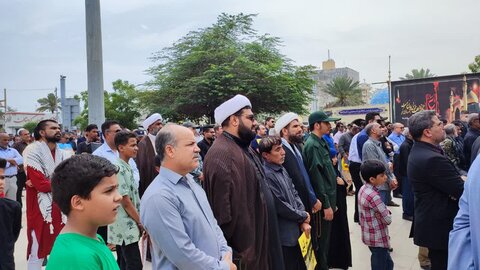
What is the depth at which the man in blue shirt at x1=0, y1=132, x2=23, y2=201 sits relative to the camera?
745cm

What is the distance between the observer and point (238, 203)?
2.88 m

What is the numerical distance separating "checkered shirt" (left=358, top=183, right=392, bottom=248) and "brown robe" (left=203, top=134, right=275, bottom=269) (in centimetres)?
151

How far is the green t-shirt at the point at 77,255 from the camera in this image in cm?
160

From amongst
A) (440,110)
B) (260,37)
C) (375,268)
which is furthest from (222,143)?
(440,110)

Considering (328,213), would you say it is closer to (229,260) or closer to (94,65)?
(229,260)

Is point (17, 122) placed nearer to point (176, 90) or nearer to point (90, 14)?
point (176, 90)

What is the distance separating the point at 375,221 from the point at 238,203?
196 centimetres

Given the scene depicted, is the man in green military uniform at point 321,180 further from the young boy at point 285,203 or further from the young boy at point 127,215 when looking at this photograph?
the young boy at point 127,215

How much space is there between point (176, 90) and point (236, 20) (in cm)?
548

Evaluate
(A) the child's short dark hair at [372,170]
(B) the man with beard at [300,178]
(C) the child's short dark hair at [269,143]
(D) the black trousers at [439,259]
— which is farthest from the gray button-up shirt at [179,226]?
(A) the child's short dark hair at [372,170]

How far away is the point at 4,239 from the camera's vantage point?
3.21 meters

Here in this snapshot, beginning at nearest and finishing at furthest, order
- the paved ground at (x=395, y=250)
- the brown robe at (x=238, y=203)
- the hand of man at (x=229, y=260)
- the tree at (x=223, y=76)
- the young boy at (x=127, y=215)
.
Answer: the hand of man at (x=229, y=260)
the brown robe at (x=238, y=203)
the young boy at (x=127, y=215)
the paved ground at (x=395, y=250)
the tree at (x=223, y=76)

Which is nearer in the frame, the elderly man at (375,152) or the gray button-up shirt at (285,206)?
the gray button-up shirt at (285,206)

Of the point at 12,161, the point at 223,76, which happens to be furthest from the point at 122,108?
the point at 12,161
